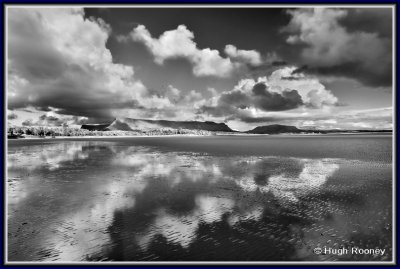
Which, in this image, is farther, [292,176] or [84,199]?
[292,176]

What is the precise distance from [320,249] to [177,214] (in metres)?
8.75

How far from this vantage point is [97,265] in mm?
9625

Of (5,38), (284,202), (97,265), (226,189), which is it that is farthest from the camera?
(226,189)

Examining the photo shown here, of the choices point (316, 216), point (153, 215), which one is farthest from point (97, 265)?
point (316, 216)

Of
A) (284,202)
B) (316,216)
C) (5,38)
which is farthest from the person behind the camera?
(284,202)

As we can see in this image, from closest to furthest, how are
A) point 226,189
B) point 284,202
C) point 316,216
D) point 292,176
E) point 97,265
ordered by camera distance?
point 97,265 → point 316,216 → point 284,202 → point 226,189 → point 292,176

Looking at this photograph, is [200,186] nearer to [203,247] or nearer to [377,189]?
[203,247]

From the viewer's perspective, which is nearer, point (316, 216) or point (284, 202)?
point (316, 216)

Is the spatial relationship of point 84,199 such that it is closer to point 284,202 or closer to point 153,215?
point 153,215

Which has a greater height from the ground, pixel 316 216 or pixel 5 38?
pixel 5 38

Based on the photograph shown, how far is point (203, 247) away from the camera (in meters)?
12.1
